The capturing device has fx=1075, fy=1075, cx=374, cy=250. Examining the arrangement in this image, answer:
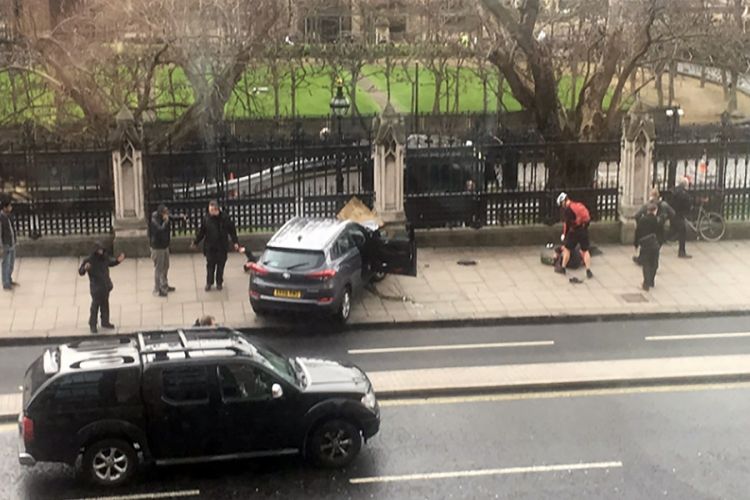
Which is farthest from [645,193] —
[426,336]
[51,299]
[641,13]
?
[51,299]

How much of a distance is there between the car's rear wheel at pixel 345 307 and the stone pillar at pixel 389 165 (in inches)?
183

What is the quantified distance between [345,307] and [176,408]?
677 centimetres

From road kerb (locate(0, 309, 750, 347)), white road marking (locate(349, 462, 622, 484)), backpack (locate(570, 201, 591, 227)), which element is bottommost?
white road marking (locate(349, 462, 622, 484))

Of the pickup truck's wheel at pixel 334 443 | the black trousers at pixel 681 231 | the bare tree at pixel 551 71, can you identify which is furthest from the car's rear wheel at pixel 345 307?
the bare tree at pixel 551 71

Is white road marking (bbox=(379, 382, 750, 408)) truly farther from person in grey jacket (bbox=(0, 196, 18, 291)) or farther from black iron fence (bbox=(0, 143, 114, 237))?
black iron fence (bbox=(0, 143, 114, 237))

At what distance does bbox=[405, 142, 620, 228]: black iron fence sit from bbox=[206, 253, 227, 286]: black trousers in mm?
5087

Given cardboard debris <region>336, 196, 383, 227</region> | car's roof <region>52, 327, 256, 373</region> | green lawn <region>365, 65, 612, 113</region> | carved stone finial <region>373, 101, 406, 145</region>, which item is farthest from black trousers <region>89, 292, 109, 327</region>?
green lawn <region>365, 65, 612, 113</region>

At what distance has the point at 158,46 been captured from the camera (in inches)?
1286

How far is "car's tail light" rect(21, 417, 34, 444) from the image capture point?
11.2m

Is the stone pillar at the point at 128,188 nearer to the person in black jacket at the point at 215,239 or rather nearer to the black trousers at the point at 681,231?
the person in black jacket at the point at 215,239

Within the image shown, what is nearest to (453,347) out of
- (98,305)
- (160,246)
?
(160,246)

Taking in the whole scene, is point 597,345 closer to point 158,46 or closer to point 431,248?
point 431,248

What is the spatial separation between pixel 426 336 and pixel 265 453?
6.18 meters

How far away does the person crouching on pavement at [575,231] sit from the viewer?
818 inches
